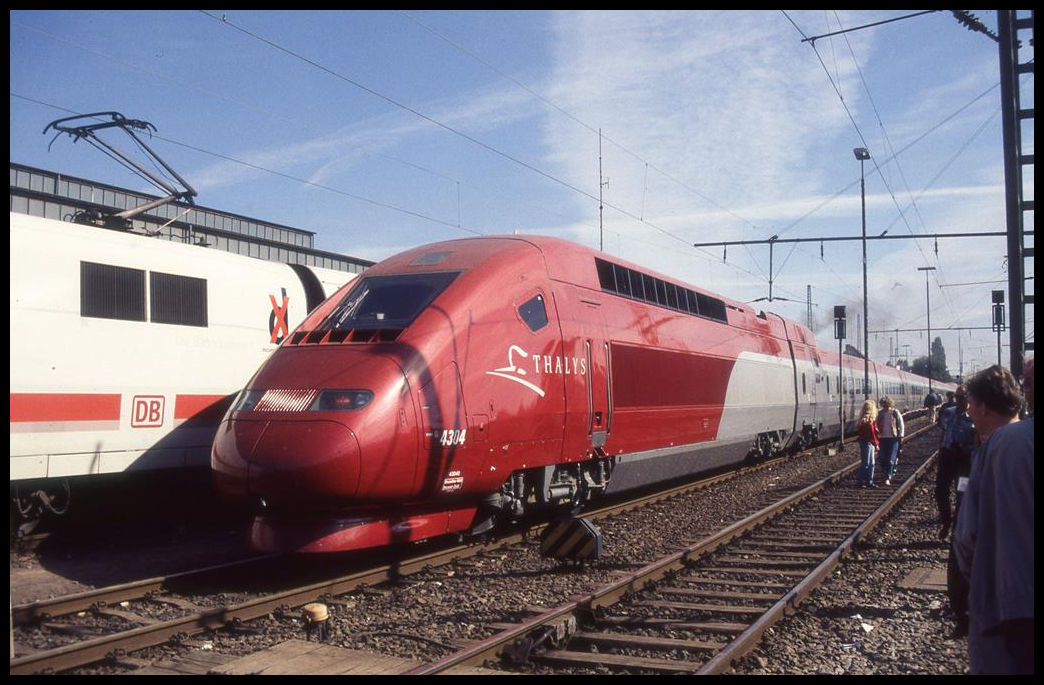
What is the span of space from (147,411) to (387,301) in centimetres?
336

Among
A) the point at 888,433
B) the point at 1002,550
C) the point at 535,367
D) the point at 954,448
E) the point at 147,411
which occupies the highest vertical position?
the point at 535,367

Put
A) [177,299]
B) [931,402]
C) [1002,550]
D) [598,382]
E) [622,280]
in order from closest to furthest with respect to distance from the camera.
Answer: [1002,550]
[598,382]
[177,299]
[622,280]
[931,402]

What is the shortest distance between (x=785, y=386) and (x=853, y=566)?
35.0 feet

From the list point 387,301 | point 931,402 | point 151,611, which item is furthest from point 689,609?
point 931,402

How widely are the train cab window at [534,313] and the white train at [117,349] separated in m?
4.26

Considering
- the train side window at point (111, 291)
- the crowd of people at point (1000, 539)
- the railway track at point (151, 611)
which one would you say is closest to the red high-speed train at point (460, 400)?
the railway track at point (151, 611)

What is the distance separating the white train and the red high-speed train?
7.24 ft

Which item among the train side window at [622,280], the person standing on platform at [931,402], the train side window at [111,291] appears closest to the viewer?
the train side window at [111,291]

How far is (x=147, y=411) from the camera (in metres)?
10.2

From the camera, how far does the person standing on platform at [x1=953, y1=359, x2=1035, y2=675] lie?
304cm

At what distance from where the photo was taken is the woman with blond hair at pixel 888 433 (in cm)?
1612

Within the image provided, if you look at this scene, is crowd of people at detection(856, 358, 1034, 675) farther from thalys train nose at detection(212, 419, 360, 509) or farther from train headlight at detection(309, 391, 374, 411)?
train headlight at detection(309, 391, 374, 411)

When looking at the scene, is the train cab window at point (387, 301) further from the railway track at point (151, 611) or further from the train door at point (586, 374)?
the railway track at point (151, 611)

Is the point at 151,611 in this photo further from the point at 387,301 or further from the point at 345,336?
the point at 387,301
